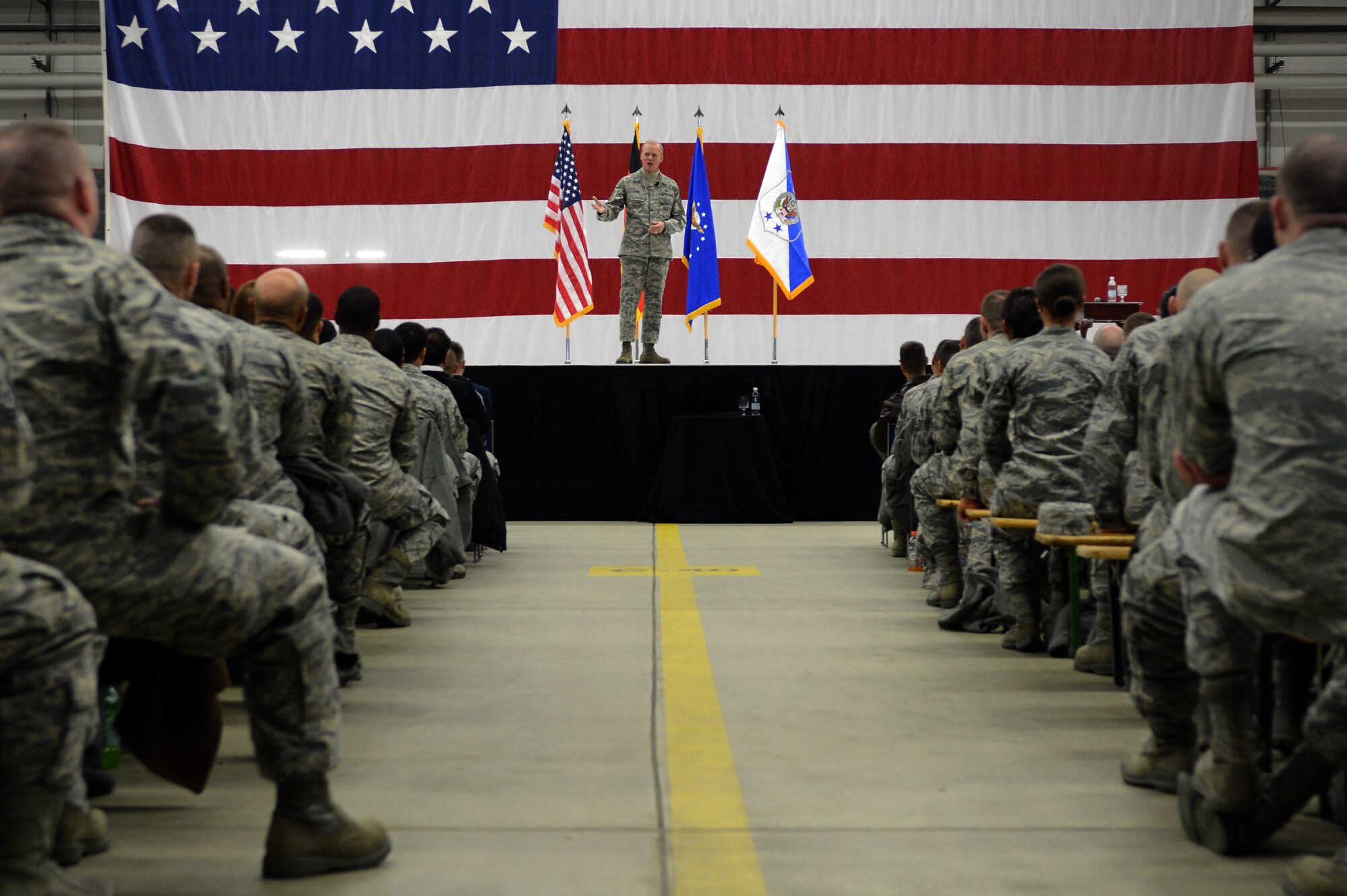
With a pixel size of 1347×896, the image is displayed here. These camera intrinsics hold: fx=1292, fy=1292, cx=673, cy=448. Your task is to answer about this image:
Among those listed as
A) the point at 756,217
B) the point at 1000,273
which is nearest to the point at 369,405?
the point at 756,217

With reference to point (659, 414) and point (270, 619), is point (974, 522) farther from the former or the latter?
point (659, 414)

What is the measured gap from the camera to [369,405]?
5.65 meters

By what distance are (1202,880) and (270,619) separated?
1.95 metres

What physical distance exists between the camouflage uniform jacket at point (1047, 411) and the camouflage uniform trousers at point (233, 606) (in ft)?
10.5

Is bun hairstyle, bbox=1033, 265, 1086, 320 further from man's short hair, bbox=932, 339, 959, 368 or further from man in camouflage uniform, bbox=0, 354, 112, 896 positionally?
man in camouflage uniform, bbox=0, 354, 112, 896

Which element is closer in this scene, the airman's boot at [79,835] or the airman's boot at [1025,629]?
the airman's boot at [79,835]

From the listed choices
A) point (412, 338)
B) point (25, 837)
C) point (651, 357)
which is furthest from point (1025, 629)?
point (651, 357)

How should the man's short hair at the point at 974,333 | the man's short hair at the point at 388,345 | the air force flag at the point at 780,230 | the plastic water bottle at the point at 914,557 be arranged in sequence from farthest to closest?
1. the air force flag at the point at 780,230
2. the plastic water bottle at the point at 914,557
3. the man's short hair at the point at 974,333
4. the man's short hair at the point at 388,345

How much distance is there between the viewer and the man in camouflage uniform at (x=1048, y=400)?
5078 mm

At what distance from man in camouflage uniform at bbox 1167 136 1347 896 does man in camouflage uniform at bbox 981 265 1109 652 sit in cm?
232

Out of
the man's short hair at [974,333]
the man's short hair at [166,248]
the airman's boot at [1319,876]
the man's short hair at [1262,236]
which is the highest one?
the man's short hair at [1262,236]

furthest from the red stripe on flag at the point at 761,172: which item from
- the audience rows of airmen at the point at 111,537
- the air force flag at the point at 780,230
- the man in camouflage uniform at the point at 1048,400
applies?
the audience rows of airmen at the point at 111,537

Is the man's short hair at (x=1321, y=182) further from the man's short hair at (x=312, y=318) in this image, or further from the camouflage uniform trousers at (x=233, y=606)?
the man's short hair at (x=312, y=318)

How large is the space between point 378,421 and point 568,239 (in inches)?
260
